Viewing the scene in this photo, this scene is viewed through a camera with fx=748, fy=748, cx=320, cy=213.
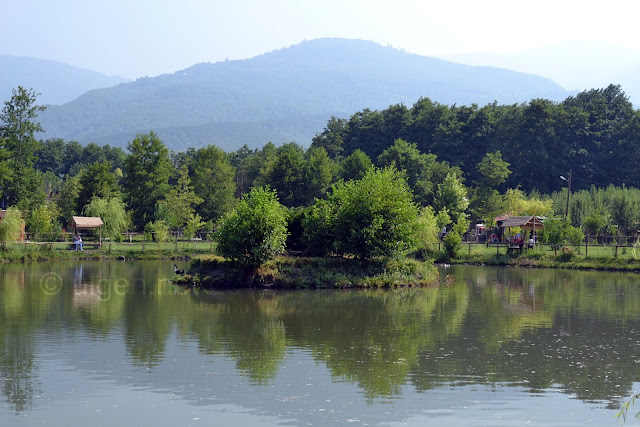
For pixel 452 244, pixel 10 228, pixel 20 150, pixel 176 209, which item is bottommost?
pixel 452 244

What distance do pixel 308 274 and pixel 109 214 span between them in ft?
117

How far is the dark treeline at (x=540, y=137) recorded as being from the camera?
9606 centimetres

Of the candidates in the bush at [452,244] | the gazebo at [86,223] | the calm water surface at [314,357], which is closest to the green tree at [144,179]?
the gazebo at [86,223]

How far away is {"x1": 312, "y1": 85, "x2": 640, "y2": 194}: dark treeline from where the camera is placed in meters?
96.1

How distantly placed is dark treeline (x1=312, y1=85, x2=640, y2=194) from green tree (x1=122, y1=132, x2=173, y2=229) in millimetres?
38014

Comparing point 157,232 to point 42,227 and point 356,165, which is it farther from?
point 356,165

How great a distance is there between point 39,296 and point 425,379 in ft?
73.4

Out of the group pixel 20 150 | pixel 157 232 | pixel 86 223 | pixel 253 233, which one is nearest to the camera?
pixel 253 233

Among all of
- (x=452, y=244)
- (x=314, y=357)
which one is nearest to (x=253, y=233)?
(x=314, y=357)

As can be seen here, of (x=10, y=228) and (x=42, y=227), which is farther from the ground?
(x=10, y=228)

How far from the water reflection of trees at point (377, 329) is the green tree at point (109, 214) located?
27844 millimetres

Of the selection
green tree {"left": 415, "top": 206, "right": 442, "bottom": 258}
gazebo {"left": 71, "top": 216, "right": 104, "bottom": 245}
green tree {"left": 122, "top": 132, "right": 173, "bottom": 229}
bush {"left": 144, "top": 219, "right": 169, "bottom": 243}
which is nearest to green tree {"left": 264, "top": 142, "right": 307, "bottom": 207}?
green tree {"left": 122, "top": 132, "right": 173, "bottom": 229}

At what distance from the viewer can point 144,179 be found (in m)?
81.9

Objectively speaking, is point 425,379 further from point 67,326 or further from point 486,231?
point 486,231
